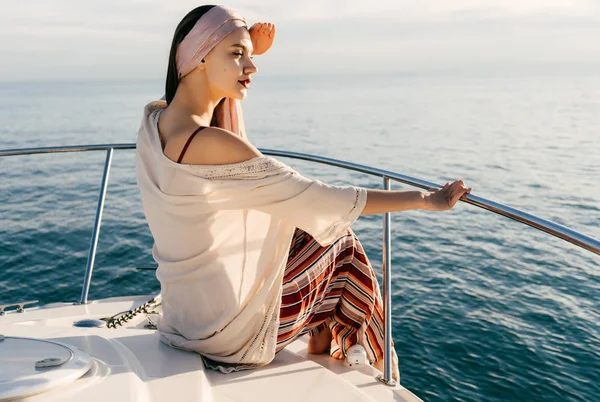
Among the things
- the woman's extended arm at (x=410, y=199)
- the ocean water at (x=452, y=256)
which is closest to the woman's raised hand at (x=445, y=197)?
the woman's extended arm at (x=410, y=199)

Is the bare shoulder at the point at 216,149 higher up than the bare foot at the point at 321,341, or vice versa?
the bare shoulder at the point at 216,149

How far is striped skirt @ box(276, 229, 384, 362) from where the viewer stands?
1.70 metres

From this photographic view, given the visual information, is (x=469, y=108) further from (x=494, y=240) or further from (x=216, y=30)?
(x=216, y=30)

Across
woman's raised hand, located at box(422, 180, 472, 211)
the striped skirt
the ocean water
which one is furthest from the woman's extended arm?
the ocean water

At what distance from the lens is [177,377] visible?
4.62 feet

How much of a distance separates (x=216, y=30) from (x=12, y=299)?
19.4 ft

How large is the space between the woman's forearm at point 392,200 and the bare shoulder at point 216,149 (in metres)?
0.31

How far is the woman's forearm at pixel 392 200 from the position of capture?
4.95 feet

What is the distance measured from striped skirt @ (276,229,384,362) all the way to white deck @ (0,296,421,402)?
0.29 feet

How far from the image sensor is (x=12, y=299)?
21.1 ft

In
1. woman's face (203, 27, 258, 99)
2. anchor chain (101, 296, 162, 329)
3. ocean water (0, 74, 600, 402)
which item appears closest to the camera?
woman's face (203, 27, 258, 99)

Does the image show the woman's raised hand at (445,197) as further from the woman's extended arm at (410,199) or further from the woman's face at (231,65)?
the woman's face at (231,65)

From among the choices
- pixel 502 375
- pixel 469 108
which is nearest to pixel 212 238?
pixel 502 375

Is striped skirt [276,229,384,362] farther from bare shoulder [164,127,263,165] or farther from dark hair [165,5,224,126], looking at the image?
dark hair [165,5,224,126]
